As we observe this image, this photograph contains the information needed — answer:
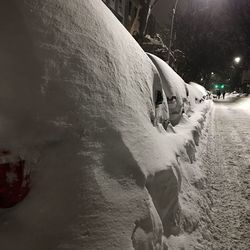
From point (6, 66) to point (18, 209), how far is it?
2.82ft

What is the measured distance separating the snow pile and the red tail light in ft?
0.14

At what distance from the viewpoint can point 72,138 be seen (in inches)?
67.3

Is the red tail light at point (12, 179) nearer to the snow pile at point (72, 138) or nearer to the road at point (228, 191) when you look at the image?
the snow pile at point (72, 138)

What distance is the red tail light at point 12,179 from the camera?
138 cm

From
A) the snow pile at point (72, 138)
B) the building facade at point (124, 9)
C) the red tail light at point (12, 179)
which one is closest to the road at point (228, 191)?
the snow pile at point (72, 138)

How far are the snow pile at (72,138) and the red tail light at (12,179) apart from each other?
4 centimetres

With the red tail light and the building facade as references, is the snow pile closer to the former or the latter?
the red tail light

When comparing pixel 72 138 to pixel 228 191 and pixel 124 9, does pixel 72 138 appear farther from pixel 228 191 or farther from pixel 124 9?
pixel 124 9

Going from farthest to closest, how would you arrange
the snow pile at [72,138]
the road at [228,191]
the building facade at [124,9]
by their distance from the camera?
the building facade at [124,9]
the road at [228,191]
the snow pile at [72,138]

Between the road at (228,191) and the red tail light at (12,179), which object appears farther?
the road at (228,191)

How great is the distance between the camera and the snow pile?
4.89 ft

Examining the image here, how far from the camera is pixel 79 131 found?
5.77 ft

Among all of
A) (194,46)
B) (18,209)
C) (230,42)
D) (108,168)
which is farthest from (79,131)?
(230,42)

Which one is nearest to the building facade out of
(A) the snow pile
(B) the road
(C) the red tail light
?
(B) the road
